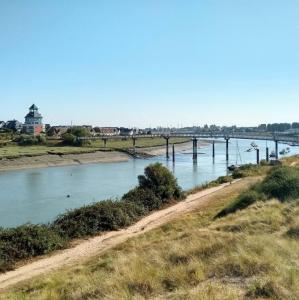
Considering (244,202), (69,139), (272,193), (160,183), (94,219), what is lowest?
(94,219)

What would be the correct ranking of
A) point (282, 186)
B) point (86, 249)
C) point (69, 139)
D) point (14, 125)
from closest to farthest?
point (86, 249) < point (282, 186) < point (69, 139) < point (14, 125)

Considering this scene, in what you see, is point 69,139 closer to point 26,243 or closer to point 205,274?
point 26,243

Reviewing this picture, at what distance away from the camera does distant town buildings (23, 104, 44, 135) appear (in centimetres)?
14112

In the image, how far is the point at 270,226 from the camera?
14.2 metres

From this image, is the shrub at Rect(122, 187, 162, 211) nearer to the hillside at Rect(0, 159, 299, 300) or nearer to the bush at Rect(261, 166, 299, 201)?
the bush at Rect(261, 166, 299, 201)

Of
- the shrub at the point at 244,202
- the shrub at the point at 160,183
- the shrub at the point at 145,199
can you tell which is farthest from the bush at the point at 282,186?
the shrub at the point at 160,183

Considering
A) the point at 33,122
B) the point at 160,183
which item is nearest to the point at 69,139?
the point at 33,122

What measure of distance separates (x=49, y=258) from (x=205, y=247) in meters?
9.44

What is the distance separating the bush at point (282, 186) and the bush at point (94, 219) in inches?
300

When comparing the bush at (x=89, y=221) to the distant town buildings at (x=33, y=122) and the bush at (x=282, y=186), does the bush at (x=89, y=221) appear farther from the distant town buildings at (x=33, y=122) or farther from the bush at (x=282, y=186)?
the distant town buildings at (x=33, y=122)

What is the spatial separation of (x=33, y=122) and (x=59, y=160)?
2521 inches

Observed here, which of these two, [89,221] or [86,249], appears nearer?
[86,249]

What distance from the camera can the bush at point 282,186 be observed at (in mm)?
23023

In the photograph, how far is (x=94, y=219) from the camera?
24766mm
